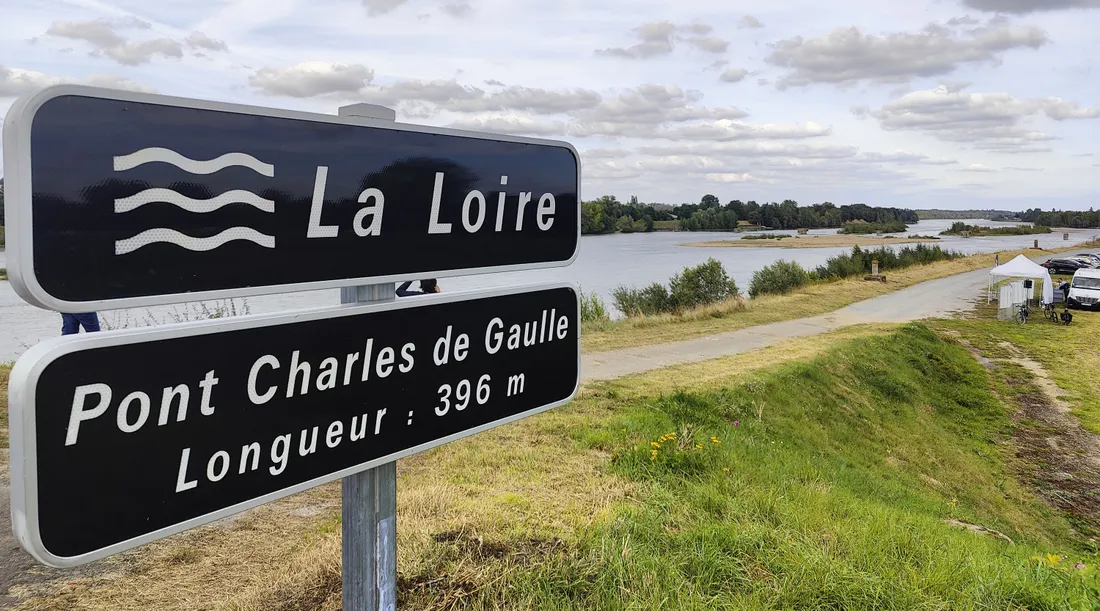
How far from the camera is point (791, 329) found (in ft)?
52.2

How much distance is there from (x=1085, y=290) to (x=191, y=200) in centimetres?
3149

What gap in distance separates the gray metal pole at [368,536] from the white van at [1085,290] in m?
30.5

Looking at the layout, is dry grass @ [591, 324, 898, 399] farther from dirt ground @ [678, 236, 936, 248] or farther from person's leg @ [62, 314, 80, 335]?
dirt ground @ [678, 236, 936, 248]

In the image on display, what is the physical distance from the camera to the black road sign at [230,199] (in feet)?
3.51

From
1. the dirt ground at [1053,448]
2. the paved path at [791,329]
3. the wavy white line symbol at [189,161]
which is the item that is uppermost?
the wavy white line symbol at [189,161]

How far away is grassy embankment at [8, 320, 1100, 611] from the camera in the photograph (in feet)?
8.97

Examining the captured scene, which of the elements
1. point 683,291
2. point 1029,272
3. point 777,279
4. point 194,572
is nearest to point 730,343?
point 683,291

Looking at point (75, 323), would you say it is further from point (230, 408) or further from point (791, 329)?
point (791, 329)

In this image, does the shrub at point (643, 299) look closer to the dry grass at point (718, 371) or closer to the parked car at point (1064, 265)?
the dry grass at point (718, 371)

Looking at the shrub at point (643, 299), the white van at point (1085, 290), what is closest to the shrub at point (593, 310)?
the shrub at point (643, 299)

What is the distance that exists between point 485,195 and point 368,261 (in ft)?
1.38


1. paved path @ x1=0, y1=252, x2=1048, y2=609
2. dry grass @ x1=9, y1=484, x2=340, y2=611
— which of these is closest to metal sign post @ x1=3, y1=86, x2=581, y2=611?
dry grass @ x1=9, y1=484, x2=340, y2=611

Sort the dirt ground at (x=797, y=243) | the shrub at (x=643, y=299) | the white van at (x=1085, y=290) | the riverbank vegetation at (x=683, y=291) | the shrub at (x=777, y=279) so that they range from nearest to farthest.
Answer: the shrub at (x=643, y=299) < the riverbank vegetation at (x=683, y=291) < the white van at (x=1085, y=290) < the shrub at (x=777, y=279) < the dirt ground at (x=797, y=243)

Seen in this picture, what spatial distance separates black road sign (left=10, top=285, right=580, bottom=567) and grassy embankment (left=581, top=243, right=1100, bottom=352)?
30.1 ft
